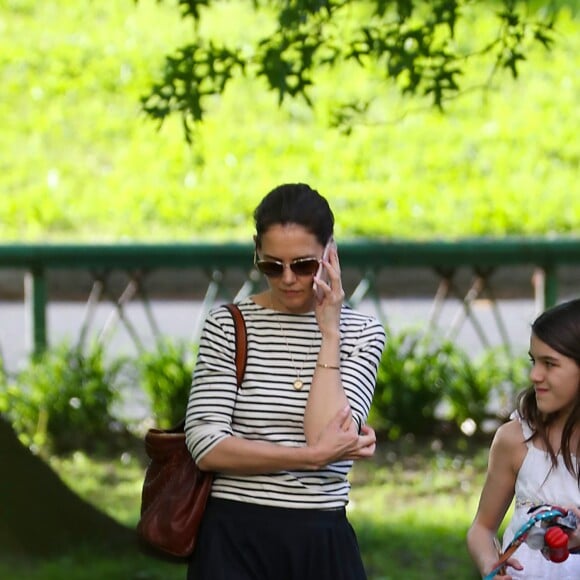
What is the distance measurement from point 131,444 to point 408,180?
422 cm

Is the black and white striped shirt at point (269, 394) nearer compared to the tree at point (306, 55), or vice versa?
the black and white striped shirt at point (269, 394)

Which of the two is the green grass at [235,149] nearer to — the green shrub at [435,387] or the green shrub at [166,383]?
the green shrub at [435,387]

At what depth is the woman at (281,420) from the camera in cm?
338

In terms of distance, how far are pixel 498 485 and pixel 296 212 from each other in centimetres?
80

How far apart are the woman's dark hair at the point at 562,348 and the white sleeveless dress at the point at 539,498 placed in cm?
2

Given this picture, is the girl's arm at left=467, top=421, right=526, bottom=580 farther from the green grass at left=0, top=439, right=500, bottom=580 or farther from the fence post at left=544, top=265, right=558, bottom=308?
the fence post at left=544, top=265, right=558, bottom=308

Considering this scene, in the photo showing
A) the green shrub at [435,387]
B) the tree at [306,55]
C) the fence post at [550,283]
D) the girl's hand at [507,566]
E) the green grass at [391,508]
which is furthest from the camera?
the fence post at [550,283]

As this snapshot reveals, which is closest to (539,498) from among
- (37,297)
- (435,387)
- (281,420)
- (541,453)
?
(541,453)

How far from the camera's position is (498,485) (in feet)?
11.4

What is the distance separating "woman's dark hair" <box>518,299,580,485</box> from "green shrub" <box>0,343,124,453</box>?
475cm

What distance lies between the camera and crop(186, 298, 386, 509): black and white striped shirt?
11.2 feet

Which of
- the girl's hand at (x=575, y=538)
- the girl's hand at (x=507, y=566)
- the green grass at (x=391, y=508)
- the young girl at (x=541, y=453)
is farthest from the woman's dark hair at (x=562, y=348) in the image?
the green grass at (x=391, y=508)

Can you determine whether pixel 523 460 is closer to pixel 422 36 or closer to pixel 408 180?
pixel 422 36

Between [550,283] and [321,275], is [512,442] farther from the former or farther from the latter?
[550,283]
